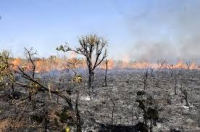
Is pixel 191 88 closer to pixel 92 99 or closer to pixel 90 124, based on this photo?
pixel 92 99

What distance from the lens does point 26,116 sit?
6253 centimetres

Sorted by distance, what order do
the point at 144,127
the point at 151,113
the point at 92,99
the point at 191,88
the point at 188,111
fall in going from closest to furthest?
the point at 144,127 → the point at 151,113 → the point at 188,111 → the point at 92,99 → the point at 191,88

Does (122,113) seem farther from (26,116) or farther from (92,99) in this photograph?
(26,116)

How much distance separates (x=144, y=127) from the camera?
187 feet

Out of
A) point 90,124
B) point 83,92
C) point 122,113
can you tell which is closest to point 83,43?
point 83,92

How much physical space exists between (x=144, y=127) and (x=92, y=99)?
20523 millimetres

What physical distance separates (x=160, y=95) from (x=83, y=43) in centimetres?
2166

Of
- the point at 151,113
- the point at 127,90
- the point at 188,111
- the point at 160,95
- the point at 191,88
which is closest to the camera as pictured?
the point at 151,113

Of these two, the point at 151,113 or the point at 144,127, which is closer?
the point at 144,127

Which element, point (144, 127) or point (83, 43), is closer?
point (144, 127)

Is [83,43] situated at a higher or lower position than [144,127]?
higher

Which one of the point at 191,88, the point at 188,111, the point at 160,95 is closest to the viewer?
the point at 188,111

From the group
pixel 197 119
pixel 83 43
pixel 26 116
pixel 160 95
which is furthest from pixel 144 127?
pixel 83 43

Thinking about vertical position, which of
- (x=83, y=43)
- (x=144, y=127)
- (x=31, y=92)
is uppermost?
(x=83, y=43)
